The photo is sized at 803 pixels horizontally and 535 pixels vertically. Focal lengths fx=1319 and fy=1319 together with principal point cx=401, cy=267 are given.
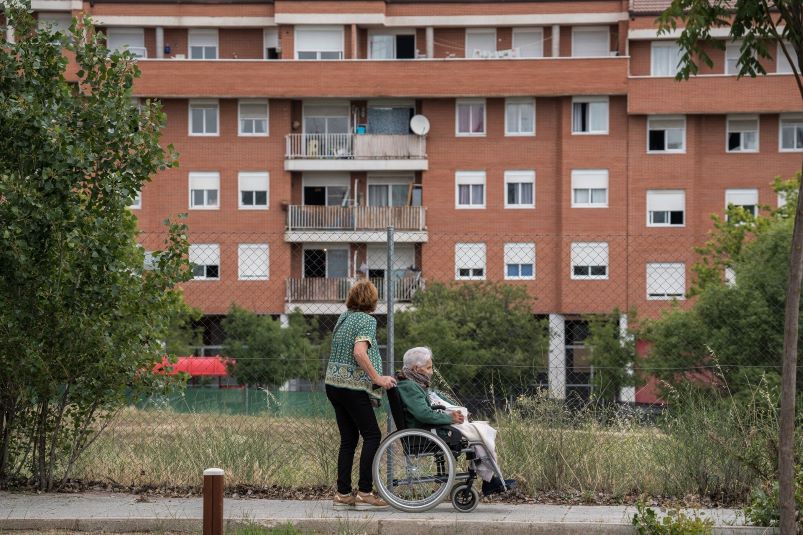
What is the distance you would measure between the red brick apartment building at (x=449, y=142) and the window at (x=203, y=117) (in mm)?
55

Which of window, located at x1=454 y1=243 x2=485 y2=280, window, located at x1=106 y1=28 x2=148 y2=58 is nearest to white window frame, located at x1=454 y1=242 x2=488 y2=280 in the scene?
window, located at x1=454 y1=243 x2=485 y2=280

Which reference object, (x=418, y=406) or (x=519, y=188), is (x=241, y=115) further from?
(x=418, y=406)

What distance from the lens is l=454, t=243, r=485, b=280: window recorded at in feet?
160

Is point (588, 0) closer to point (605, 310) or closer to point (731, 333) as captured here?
point (605, 310)

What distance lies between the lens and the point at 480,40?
51.7 m

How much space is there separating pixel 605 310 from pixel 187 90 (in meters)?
17.6

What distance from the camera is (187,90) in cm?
4956

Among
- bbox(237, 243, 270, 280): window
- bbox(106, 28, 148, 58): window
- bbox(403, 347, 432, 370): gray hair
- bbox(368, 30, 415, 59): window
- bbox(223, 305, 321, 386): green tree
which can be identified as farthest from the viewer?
bbox(368, 30, 415, 59): window

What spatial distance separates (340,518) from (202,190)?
4186cm

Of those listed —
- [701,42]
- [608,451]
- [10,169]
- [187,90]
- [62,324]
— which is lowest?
[608,451]

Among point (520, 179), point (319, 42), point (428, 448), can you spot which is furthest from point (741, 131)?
point (428, 448)

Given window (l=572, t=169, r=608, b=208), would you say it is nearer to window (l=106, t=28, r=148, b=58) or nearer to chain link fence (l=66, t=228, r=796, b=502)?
chain link fence (l=66, t=228, r=796, b=502)

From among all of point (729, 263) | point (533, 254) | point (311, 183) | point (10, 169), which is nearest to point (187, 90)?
point (311, 183)

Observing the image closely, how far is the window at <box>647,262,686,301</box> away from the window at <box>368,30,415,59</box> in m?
12.7
